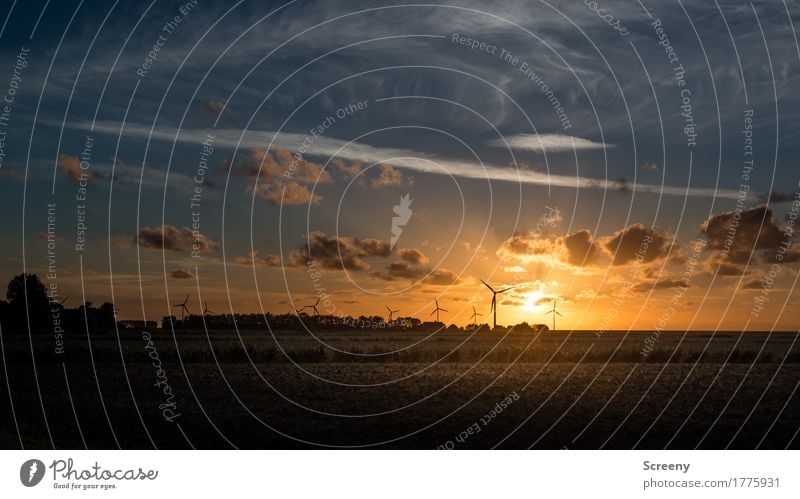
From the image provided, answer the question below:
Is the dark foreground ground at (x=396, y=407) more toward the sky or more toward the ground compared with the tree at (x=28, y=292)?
more toward the ground

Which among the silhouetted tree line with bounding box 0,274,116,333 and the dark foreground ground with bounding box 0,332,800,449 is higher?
Result: the silhouetted tree line with bounding box 0,274,116,333

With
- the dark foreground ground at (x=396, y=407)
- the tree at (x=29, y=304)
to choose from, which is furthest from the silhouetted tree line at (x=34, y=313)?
the dark foreground ground at (x=396, y=407)

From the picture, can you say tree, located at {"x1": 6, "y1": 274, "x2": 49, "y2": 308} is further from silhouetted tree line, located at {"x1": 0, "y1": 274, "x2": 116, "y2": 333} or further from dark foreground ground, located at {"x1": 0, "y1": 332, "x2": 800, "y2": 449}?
dark foreground ground, located at {"x1": 0, "y1": 332, "x2": 800, "y2": 449}

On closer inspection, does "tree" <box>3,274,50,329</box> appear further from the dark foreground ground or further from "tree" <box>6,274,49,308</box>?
the dark foreground ground

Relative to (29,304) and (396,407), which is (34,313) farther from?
(396,407)

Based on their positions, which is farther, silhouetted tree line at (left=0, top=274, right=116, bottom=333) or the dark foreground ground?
silhouetted tree line at (left=0, top=274, right=116, bottom=333)

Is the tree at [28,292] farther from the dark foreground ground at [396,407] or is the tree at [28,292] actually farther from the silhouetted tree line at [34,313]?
the dark foreground ground at [396,407]

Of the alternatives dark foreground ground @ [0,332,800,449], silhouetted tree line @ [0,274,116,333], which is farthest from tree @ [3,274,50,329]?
dark foreground ground @ [0,332,800,449]

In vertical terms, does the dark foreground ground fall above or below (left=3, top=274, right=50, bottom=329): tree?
below

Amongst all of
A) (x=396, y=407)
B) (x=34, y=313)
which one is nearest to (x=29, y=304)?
(x=34, y=313)
